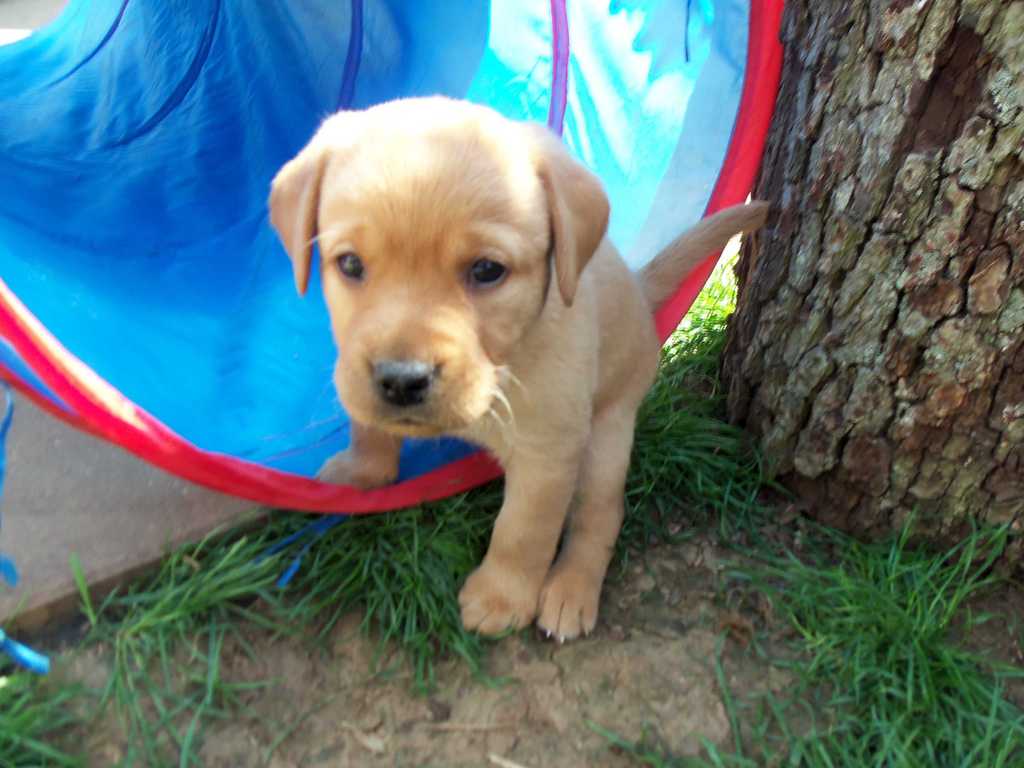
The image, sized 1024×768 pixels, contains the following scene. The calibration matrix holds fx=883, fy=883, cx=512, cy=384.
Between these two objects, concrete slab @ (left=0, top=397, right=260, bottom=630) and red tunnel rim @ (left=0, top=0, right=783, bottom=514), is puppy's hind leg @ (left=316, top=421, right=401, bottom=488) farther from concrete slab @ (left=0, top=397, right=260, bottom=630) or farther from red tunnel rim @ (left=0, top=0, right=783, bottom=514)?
concrete slab @ (left=0, top=397, right=260, bottom=630)

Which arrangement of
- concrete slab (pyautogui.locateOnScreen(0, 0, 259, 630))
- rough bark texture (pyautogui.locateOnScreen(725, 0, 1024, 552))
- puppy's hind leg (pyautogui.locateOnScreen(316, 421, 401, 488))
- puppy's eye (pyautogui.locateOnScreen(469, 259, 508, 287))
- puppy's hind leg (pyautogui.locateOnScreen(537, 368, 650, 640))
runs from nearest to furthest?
1. puppy's eye (pyautogui.locateOnScreen(469, 259, 508, 287))
2. rough bark texture (pyautogui.locateOnScreen(725, 0, 1024, 552))
3. concrete slab (pyautogui.locateOnScreen(0, 0, 259, 630))
4. puppy's hind leg (pyautogui.locateOnScreen(537, 368, 650, 640))
5. puppy's hind leg (pyautogui.locateOnScreen(316, 421, 401, 488))

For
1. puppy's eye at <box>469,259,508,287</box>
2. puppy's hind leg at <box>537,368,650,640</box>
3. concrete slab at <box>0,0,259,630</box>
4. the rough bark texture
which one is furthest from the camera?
puppy's hind leg at <box>537,368,650,640</box>

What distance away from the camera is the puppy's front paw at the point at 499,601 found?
7.59 feet

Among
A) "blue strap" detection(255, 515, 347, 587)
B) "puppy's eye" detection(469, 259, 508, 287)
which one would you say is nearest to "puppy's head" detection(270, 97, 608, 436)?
"puppy's eye" detection(469, 259, 508, 287)

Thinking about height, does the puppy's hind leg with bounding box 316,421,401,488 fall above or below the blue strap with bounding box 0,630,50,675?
above

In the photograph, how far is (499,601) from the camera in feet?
7.64

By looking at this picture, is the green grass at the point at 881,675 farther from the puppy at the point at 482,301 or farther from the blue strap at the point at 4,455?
the blue strap at the point at 4,455

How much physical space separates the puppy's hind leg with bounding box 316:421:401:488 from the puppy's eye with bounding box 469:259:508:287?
0.84 m

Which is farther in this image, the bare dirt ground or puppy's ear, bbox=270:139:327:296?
the bare dirt ground

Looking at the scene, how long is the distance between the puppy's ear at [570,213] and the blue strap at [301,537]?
3.38ft

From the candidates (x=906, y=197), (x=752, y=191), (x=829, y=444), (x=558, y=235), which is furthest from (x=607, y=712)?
(x=752, y=191)

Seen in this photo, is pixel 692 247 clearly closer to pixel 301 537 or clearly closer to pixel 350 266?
pixel 350 266

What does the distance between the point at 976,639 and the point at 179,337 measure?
2.57 meters

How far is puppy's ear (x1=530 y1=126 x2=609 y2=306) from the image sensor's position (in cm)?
187
